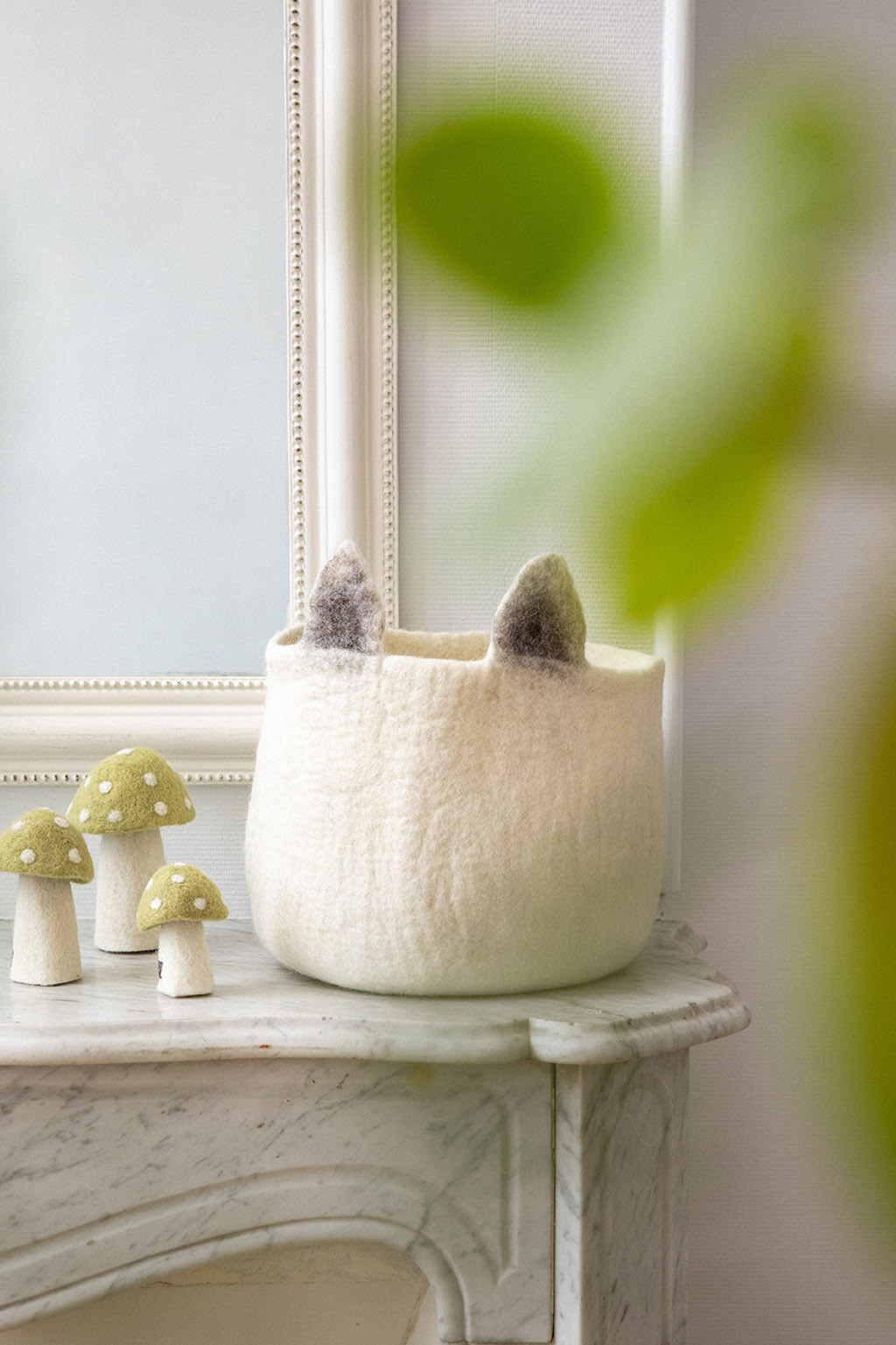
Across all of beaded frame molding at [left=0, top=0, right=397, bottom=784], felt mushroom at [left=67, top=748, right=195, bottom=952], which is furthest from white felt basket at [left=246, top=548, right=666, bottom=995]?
beaded frame molding at [left=0, top=0, right=397, bottom=784]

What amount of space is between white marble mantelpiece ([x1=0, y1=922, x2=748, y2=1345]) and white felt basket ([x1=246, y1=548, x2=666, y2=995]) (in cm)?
4

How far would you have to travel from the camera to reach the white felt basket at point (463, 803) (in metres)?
0.56

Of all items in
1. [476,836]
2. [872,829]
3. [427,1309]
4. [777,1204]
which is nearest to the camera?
[872,829]

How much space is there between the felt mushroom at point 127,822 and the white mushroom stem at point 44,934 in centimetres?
4

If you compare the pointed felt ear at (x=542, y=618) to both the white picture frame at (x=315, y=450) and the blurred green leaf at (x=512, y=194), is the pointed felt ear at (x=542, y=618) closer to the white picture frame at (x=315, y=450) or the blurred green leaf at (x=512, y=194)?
the white picture frame at (x=315, y=450)

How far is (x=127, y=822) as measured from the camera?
65 centimetres

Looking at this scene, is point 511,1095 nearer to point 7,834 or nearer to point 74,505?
point 7,834

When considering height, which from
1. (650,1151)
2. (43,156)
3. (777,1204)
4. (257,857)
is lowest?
(777,1204)

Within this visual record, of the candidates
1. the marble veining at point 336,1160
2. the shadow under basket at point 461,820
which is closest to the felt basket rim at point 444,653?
the shadow under basket at point 461,820

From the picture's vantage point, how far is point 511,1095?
0.60m

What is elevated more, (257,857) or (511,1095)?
(257,857)

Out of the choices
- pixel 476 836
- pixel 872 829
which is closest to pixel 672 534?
pixel 872 829

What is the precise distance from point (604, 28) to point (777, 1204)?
0.84 meters

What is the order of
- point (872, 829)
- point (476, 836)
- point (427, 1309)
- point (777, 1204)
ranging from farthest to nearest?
point (777, 1204) < point (427, 1309) < point (476, 836) < point (872, 829)
